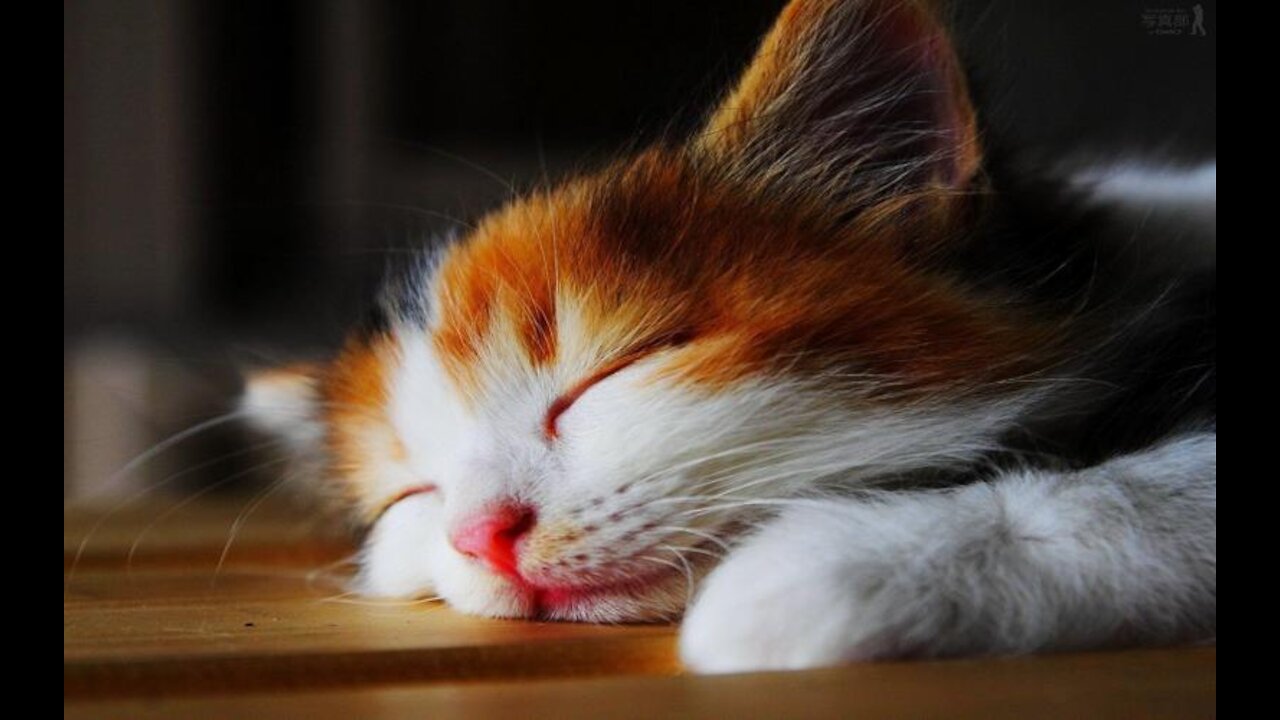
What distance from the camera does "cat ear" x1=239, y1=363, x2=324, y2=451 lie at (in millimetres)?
1188

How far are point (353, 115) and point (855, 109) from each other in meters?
0.41

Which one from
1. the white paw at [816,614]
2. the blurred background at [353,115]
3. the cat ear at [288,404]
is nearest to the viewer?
the white paw at [816,614]

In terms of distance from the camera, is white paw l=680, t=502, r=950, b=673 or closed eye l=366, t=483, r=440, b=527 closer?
white paw l=680, t=502, r=950, b=673

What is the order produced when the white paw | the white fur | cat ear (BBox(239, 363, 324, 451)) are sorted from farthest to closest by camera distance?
cat ear (BBox(239, 363, 324, 451))
the white fur
the white paw

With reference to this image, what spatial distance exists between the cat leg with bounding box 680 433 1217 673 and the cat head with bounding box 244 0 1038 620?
0.07 metres

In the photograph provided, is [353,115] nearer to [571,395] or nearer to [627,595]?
[571,395]

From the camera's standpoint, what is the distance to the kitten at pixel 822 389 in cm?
83

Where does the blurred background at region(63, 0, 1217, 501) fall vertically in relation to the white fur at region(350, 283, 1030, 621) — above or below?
above

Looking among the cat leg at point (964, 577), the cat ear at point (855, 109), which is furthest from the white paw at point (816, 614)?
the cat ear at point (855, 109)

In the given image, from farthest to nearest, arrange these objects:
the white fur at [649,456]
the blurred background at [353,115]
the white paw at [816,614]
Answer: the blurred background at [353,115], the white fur at [649,456], the white paw at [816,614]

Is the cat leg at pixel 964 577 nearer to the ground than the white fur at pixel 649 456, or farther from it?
nearer to the ground
